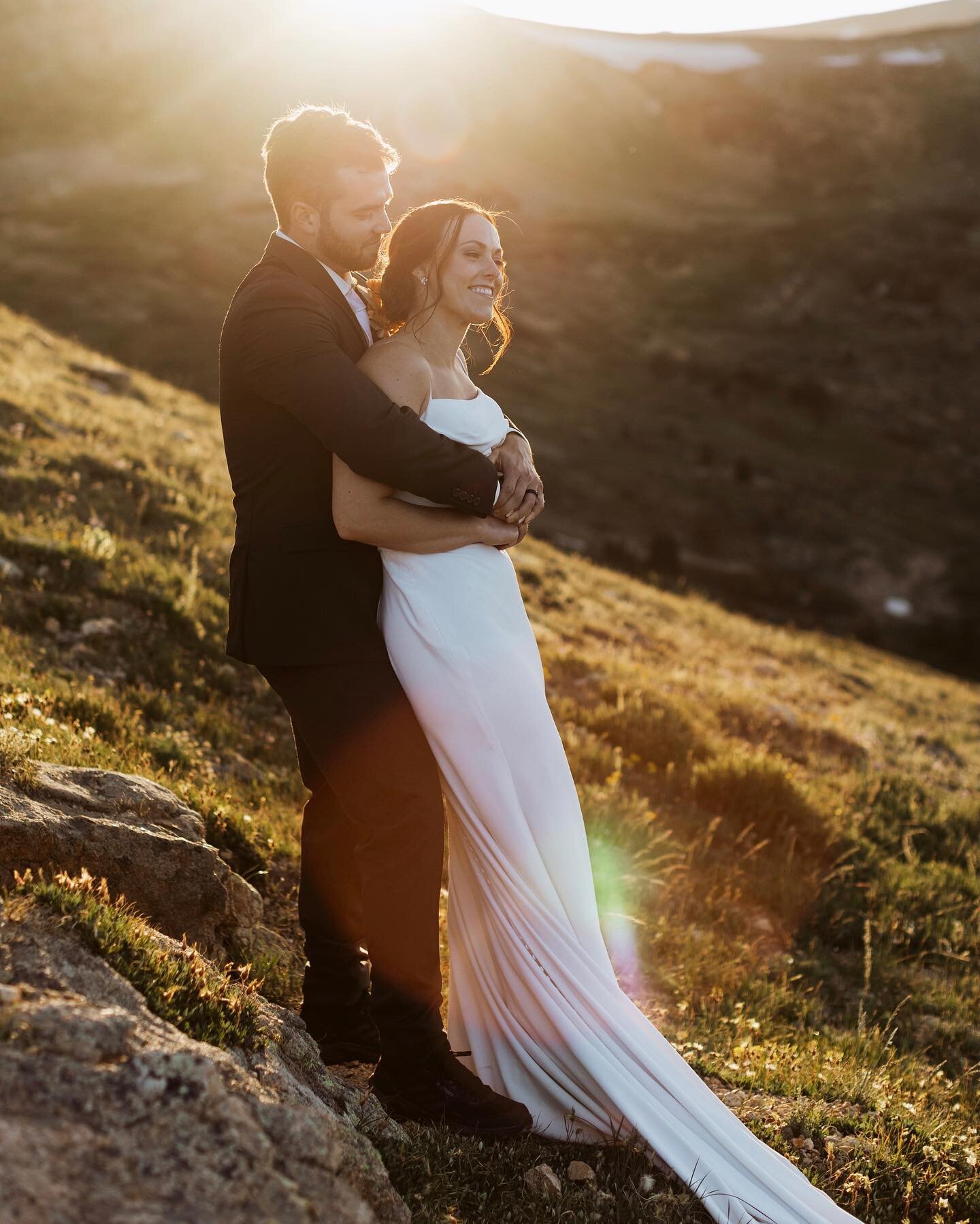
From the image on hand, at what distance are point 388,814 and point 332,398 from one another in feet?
4.15

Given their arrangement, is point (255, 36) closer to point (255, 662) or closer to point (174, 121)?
point (174, 121)

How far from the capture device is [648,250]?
76.9 metres

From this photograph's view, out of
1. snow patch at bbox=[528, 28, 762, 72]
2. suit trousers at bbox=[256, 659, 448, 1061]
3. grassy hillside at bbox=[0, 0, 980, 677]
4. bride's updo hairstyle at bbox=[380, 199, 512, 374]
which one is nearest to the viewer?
suit trousers at bbox=[256, 659, 448, 1061]

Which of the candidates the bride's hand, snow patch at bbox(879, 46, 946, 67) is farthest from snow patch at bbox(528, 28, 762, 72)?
the bride's hand

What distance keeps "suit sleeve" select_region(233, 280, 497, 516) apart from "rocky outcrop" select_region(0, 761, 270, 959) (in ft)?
4.69

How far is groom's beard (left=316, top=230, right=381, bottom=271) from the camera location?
321 cm

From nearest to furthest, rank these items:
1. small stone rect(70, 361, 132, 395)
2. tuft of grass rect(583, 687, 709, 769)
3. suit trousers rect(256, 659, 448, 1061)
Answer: suit trousers rect(256, 659, 448, 1061) < tuft of grass rect(583, 687, 709, 769) < small stone rect(70, 361, 132, 395)

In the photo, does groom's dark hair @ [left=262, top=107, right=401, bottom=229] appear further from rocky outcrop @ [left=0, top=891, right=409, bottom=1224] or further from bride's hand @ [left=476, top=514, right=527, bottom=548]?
rocky outcrop @ [left=0, top=891, right=409, bottom=1224]

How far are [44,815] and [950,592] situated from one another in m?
40.1

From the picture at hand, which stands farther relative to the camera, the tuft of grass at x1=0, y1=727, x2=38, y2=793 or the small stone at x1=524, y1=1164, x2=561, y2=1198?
the tuft of grass at x1=0, y1=727, x2=38, y2=793

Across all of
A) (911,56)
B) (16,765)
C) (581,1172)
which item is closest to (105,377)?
(16,765)

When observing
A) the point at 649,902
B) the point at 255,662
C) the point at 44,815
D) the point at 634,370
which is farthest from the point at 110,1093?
the point at 634,370

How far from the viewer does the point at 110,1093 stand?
202 cm

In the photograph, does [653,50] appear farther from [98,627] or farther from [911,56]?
[98,627]
